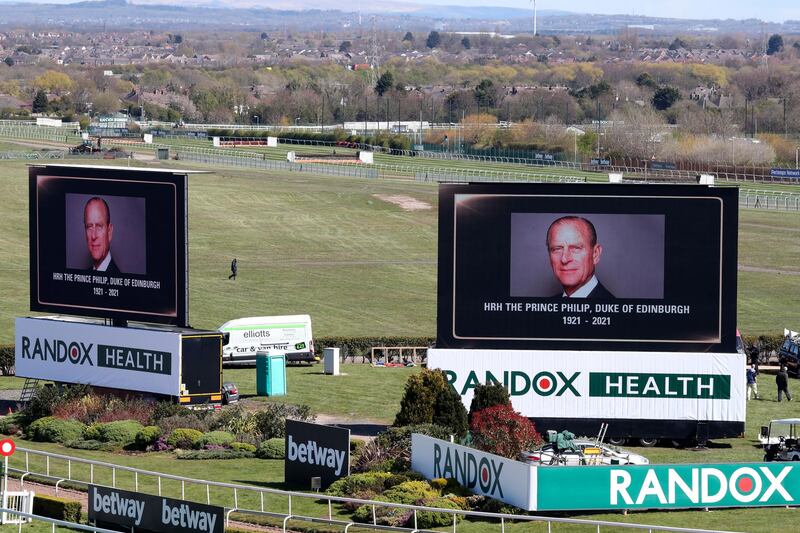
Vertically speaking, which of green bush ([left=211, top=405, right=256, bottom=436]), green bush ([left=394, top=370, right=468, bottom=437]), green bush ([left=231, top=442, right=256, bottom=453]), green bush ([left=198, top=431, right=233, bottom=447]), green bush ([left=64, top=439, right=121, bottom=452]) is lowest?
green bush ([left=64, top=439, right=121, bottom=452])

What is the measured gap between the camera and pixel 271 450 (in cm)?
3762

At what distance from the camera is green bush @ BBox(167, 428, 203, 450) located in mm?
38750

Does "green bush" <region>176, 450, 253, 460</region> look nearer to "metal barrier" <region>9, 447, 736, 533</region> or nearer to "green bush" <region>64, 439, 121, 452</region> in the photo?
"green bush" <region>64, 439, 121, 452</region>

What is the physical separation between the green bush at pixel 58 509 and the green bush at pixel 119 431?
348 inches

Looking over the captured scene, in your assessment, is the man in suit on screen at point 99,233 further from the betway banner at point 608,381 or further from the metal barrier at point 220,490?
the betway banner at point 608,381

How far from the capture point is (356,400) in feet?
155

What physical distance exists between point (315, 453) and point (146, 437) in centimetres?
771

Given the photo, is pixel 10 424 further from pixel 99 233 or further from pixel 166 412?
pixel 99 233

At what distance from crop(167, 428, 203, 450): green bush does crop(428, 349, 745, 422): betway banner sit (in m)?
6.62

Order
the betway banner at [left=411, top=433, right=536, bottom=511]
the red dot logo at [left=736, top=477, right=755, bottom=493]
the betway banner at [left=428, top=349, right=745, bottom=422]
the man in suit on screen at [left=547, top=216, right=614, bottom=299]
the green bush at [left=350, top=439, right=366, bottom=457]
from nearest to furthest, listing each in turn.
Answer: the betway banner at [left=411, top=433, right=536, bottom=511] < the red dot logo at [left=736, top=477, right=755, bottom=493] < the green bush at [left=350, top=439, right=366, bottom=457] < the betway banner at [left=428, top=349, right=745, bottom=422] < the man in suit on screen at [left=547, top=216, right=614, bottom=299]

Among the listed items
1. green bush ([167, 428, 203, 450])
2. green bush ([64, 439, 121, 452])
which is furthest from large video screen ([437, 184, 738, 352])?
green bush ([64, 439, 121, 452])

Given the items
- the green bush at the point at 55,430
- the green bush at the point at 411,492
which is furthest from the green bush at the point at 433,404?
the green bush at the point at 55,430

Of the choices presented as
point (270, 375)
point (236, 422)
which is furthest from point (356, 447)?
point (270, 375)

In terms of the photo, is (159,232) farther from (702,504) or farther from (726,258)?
(702,504)
